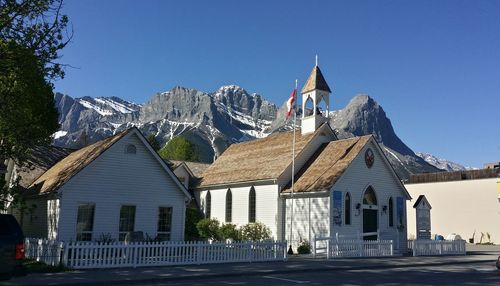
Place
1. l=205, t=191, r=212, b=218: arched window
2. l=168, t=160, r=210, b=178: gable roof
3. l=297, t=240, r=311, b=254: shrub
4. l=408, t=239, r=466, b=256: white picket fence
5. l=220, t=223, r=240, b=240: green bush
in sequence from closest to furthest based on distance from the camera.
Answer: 1. l=297, t=240, r=311, b=254: shrub
2. l=408, t=239, r=466, b=256: white picket fence
3. l=220, t=223, r=240, b=240: green bush
4. l=205, t=191, r=212, b=218: arched window
5. l=168, t=160, r=210, b=178: gable roof

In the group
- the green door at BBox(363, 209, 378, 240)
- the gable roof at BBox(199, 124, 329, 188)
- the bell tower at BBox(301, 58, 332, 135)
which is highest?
the bell tower at BBox(301, 58, 332, 135)

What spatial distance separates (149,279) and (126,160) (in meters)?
10.8

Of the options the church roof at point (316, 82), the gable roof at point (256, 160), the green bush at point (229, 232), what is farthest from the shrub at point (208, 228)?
the church roof at point (316, 82)

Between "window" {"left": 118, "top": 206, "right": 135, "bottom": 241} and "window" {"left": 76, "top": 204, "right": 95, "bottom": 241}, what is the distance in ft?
5.26

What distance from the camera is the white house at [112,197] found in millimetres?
24844

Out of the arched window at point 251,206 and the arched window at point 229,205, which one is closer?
the arched window at point 251,206

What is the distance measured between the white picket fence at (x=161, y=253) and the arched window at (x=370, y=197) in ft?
34.9

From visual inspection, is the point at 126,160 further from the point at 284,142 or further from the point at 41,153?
the point at 284,142

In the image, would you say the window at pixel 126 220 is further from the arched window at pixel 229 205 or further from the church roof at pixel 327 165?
the arched window at pixel 229 205

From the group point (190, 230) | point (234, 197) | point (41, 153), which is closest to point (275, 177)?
point (234, 197)

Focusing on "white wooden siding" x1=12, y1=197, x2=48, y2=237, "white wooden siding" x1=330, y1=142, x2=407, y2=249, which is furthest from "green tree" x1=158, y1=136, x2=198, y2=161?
"white wooden siding" x1=12, y1=197, x2=48, y2=237

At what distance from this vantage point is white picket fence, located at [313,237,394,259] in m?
27.2

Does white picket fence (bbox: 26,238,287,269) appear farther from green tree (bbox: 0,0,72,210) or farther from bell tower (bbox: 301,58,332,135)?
bell tower (bbox: 301,58,332,135)

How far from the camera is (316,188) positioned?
31.4 meters
